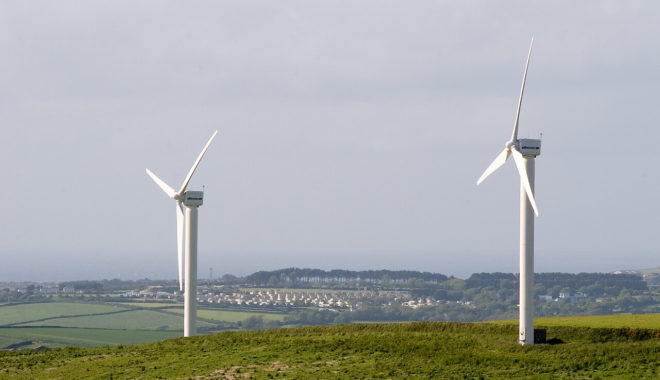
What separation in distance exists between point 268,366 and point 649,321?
1141 inches

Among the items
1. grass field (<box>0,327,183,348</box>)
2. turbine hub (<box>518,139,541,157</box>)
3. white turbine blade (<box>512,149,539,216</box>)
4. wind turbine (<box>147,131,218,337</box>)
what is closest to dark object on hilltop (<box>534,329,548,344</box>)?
white turbine blade (<box>512,149,539,216</box>)

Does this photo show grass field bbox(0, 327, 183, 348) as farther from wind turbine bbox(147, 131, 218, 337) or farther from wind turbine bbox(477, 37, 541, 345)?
wind turbine bbox(477, 37, 541, 345)

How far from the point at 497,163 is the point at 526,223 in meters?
5.98

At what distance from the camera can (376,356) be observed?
187 feet

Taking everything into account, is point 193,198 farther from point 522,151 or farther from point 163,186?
point 522,151

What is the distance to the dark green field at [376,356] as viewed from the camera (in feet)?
171

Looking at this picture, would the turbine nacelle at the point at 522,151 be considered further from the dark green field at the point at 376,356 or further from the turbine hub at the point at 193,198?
the turbine hub at the point at 193,198

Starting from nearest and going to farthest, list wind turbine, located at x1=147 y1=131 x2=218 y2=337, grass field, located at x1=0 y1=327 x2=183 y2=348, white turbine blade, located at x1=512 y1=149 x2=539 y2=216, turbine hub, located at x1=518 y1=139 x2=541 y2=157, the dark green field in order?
the dark green field < white turbine blade, located at x1=512 y1=149 x2=539 y2=216 < turbine hub, located at x1=518 y1=139 x2=541 y2=157 < wind turbine, located at x1=147 y1=131 x2=218 y2=337 < grass field, located at x1=0 y1=327 x2=183 y2=348

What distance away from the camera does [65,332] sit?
166 metres

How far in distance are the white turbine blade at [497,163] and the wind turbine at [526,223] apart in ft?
2.36

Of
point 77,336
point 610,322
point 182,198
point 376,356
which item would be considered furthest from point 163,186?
point 77,336

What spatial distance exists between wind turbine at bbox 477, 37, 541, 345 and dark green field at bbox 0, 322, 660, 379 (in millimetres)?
1936

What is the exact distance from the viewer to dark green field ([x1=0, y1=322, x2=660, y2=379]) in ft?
171

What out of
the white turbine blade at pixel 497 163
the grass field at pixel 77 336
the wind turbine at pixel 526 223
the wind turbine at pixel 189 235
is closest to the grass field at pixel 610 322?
the wind turbine at pixel 526 223
